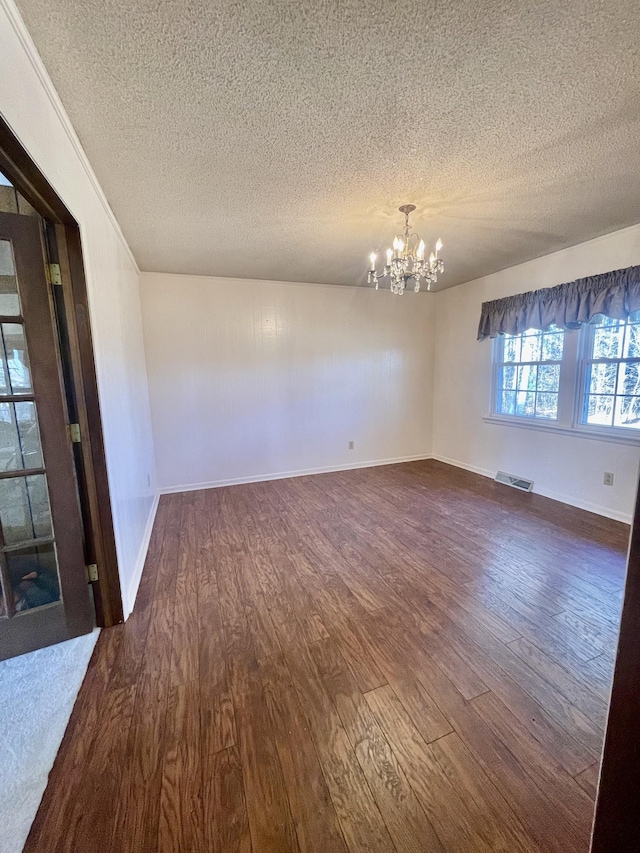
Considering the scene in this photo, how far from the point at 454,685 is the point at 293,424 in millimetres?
3286

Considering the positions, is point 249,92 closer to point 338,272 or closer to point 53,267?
point 53,267

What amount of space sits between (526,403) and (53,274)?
14.0 ft

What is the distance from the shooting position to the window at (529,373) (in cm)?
351

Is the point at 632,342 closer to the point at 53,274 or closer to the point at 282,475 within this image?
the point at 282,475

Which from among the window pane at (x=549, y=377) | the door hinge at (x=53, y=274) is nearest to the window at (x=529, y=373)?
the window pane at (x=549, y=377)

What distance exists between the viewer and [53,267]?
1552 millimetres

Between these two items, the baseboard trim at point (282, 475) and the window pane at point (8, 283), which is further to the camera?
the baseboard trim at point (282, 475)

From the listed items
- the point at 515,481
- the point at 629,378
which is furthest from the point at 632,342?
the point at 515,481

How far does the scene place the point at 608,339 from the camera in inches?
120

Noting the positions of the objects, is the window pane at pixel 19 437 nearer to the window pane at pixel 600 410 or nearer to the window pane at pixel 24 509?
the window pane at pixel 24 509

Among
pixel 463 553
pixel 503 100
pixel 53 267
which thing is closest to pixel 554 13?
pixel 503 100

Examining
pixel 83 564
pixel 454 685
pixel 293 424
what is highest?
pixel 293 424

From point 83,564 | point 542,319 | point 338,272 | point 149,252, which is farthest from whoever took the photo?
point 338,272

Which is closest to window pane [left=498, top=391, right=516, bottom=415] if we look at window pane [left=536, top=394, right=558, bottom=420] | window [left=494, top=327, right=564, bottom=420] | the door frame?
window [left=494, top=327, right=564, bottom=420]
